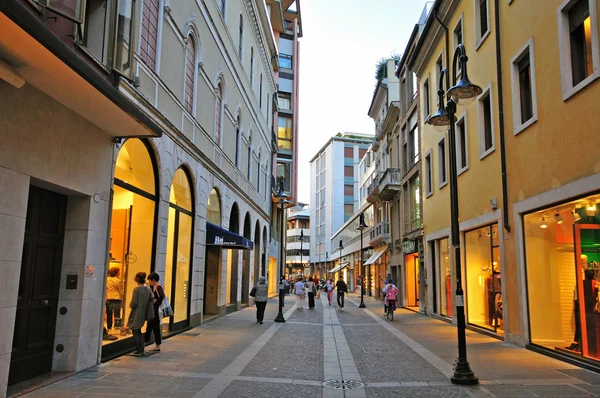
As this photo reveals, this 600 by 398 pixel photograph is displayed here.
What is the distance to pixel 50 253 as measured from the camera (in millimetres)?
8141

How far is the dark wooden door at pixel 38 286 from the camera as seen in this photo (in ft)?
24.2

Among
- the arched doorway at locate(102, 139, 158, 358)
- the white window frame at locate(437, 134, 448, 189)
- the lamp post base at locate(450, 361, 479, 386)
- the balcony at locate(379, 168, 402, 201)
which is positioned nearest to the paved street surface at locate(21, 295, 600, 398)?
the lamp post base at locate(450, 361, 479, 386)

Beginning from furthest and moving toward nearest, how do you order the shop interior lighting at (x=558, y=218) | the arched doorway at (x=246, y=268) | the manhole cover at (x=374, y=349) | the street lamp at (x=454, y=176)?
the arched doorway at (x=246, y=268) → the manhole cover at (x=374, y=349) → the shop interior lighting at (x=558, y=218) → the street lamp at (x=454, y=176)

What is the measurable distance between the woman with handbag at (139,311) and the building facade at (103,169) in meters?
0.51

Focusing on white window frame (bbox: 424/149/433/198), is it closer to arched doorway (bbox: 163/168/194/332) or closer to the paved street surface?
the paved street surface

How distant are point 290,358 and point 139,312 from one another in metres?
3.25

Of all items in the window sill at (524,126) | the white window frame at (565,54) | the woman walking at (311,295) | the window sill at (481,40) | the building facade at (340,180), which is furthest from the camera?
the building facade at (340,180)

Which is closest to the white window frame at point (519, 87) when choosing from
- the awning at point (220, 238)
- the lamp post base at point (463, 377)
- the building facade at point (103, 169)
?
the lamp post base at point (463, 377)

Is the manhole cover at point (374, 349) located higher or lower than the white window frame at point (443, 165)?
lower

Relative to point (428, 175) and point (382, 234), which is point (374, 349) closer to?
point (428, 175)

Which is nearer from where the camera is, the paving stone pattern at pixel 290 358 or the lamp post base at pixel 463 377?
the lamp post base at pixel 463 377

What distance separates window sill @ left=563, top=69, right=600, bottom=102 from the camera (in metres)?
8.80

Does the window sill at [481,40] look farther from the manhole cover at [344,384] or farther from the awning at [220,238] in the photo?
the manhole cover at [344,384]

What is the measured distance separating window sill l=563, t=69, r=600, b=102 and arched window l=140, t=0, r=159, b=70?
8.96m
